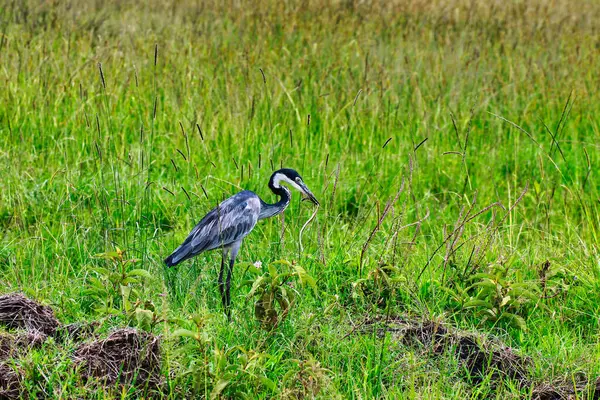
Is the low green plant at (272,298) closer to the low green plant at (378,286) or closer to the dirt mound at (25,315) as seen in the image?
the low green plant at (378,286)

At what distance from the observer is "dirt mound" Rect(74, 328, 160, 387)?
352 centimetres

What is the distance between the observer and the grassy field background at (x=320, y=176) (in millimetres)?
3943

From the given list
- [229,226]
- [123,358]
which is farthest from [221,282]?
[123,358]

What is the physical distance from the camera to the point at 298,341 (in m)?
4.01

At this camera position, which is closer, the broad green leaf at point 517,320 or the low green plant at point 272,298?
the low green plant at point 272,298

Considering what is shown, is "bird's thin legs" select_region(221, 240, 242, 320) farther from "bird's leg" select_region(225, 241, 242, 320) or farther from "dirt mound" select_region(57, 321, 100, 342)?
"dirt mound" select_region(57, 321, 100, 342)

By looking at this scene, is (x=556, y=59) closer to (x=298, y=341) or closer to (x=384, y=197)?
(x=384, y=197)

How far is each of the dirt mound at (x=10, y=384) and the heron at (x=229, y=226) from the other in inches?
43.9

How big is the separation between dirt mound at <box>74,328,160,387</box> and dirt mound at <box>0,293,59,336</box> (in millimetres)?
300

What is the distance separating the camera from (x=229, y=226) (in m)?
4.52

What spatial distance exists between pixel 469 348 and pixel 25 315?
2.09m

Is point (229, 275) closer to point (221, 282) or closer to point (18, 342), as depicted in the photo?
point (221, 282)

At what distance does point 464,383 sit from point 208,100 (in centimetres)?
373

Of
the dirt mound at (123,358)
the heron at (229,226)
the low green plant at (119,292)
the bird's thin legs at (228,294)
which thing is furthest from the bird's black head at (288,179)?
the dirt mound at (123,358)
